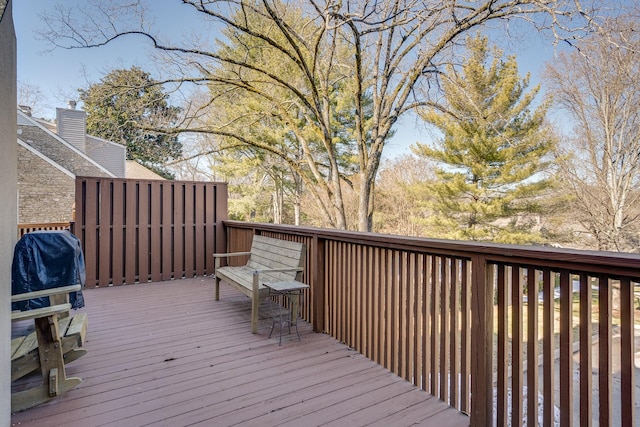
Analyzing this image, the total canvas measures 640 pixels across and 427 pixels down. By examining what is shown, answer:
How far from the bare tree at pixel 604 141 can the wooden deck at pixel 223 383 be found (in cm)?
1107

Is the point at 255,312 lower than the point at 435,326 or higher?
lower

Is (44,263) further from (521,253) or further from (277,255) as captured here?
(521,253)

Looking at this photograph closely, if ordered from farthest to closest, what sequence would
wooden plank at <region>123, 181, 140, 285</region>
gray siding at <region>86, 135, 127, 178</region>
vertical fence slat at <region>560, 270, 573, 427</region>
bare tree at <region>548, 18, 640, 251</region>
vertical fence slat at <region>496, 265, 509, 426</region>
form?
1. gray siding at <region>86, 135, 127, 178</region>
2. bare tree at <region>548, 18, 640, 251</region>
3. wooden plank at <region>123, 181, 140, 285</region>
4. vertical fence slat at <region>496, 265, 509, 426</region>
5. vertical fence slat at <region>560, 270, 573, 427</region>

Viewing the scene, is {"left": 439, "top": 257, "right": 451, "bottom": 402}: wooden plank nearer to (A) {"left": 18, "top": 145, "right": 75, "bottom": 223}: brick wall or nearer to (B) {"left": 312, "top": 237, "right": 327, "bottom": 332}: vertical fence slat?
(B) {"left": 312, "top": 237, "right": 327, "bottom": 332}: vertical fence slat

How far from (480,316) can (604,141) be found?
12.0m

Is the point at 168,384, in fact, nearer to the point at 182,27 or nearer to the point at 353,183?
the point at 182,27

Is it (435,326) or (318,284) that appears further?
(318,284)

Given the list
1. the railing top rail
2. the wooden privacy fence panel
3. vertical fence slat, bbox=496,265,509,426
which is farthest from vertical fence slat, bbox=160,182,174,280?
vertical fence slat, bbox=496,265,509,426

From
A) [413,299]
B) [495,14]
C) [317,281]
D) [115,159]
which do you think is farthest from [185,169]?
[413,299]

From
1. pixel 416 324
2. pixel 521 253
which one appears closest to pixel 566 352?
pixel 521 253

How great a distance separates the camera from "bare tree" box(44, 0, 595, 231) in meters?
6.76

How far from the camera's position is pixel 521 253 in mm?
1642

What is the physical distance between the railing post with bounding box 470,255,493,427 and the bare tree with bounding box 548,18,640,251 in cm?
1072

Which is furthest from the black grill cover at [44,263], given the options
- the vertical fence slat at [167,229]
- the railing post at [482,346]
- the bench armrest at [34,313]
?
the railing post at [482,346]
